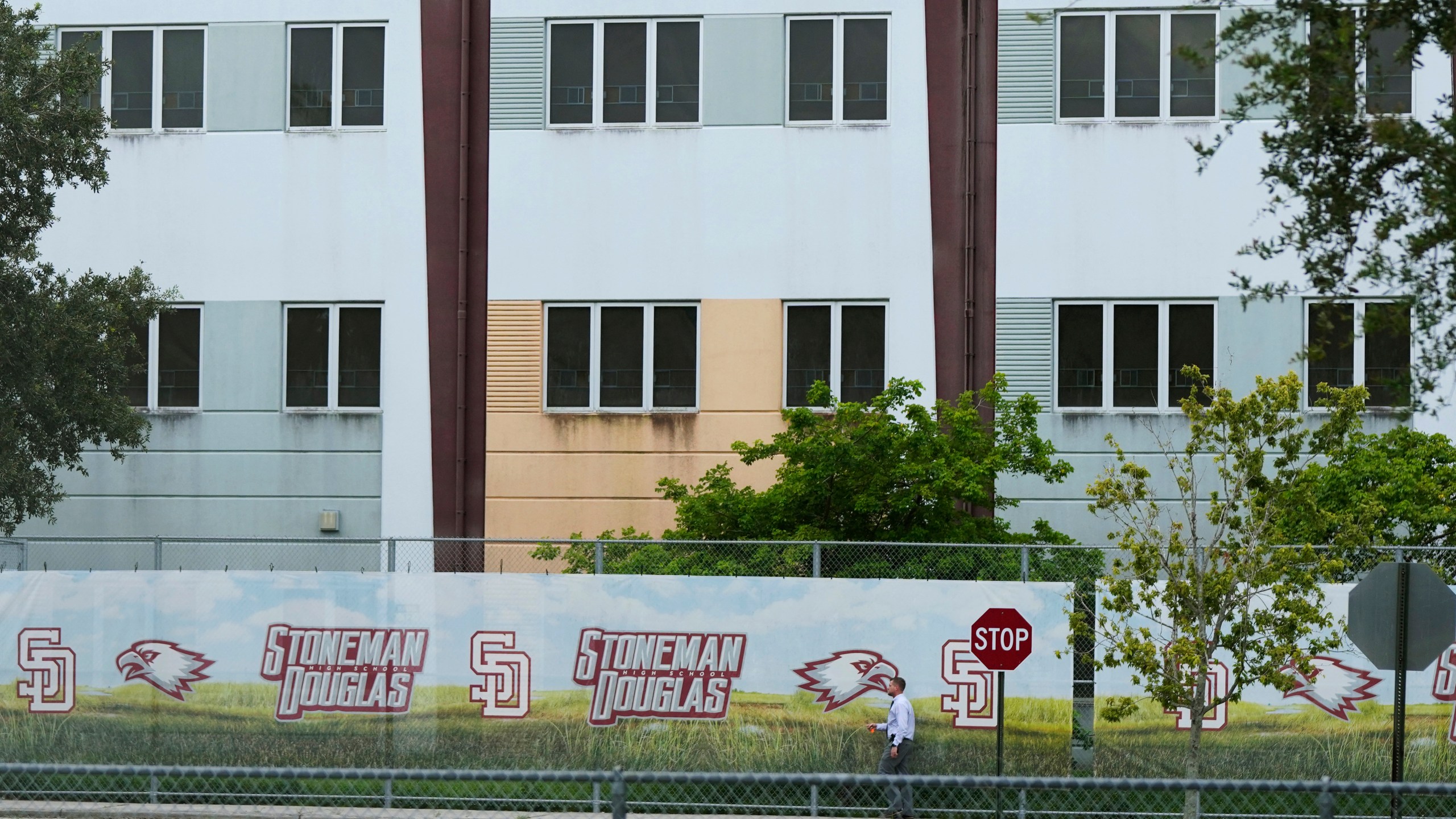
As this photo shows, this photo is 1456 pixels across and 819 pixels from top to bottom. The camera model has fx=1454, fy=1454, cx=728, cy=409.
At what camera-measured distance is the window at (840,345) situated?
2033cm

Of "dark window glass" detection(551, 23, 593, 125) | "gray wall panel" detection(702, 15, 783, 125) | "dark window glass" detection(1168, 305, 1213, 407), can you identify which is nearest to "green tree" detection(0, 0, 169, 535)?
"dark window glass" detection(551, 23, 593, 125)

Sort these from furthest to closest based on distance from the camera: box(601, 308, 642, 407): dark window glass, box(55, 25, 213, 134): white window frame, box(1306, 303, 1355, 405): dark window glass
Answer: box(55, 25, 213, 134): white window frame
box(601, 308, 642, 407): dark window glass
box(1306, 303, 1355, 405): dark window glass

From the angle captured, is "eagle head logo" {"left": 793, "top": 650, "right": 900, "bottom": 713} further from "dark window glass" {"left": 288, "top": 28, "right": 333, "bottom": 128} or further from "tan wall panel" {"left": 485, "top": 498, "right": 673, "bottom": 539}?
"dark window glass" {"left": 288, "top": 28, "right": 333, "bottom": 128}

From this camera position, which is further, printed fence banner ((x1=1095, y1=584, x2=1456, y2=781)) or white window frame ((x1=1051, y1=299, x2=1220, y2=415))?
white window frame ((x1=1051, y1=299, x2=1220, y2=415))

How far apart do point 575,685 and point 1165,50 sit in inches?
485

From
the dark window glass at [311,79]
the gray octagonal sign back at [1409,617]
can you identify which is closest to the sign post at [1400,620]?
the gray octagonal sign back at [1409,617]

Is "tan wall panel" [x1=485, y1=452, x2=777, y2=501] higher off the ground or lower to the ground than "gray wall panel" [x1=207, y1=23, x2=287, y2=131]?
lower

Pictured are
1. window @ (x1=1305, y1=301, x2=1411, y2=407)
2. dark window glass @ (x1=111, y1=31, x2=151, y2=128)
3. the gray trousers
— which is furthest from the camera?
dark window glass @ (x1=111, y1=31, x2=151, y2=128)

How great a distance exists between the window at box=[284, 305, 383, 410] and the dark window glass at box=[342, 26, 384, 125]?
9.13ft

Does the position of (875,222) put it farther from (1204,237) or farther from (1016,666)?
(1016,666)

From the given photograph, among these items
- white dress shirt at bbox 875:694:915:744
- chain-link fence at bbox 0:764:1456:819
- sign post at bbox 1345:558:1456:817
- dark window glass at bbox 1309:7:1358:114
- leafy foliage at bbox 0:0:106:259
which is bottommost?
chain-link fence at bbox 0:764:1456:819

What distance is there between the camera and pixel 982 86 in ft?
66.5

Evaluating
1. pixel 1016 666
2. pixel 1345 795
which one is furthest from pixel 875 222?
pixel 1345 795

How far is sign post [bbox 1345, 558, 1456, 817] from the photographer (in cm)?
1129
